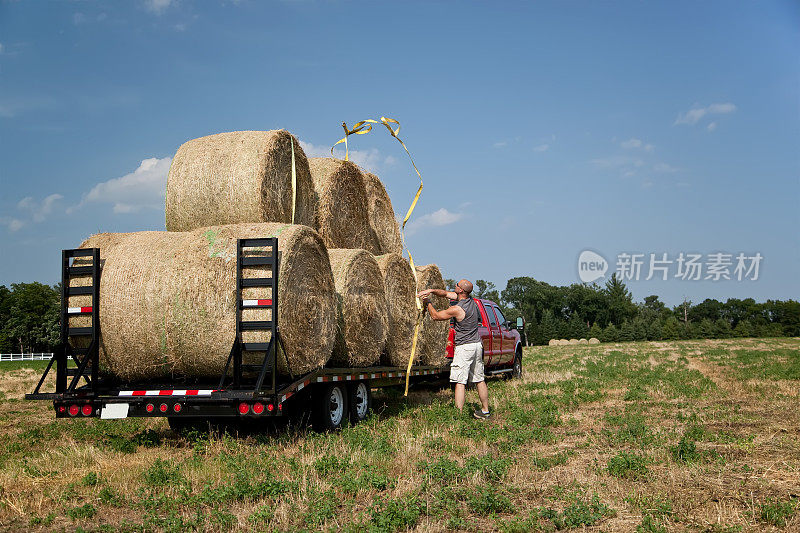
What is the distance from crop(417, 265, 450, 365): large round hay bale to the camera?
13.4 meters

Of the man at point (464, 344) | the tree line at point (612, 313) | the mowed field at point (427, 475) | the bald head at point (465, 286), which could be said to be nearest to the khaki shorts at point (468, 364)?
the man at point (464, 344)

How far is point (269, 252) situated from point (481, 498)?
3784 mm

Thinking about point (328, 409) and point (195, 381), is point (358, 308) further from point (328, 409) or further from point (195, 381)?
point (195, 381)

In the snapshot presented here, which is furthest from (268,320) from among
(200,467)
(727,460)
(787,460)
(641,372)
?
(641,372)

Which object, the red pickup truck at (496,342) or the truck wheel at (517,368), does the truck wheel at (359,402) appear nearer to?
the red pickup truck at (496,342)

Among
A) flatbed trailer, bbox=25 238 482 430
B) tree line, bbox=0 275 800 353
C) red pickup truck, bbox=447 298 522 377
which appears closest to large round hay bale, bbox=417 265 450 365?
red pickup truck, bbox=447 298 522 377

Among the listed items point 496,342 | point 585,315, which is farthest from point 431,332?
point 585,315

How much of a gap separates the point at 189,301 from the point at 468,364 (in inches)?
194

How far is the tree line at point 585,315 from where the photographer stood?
78188 millimetres

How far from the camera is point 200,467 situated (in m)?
6.92

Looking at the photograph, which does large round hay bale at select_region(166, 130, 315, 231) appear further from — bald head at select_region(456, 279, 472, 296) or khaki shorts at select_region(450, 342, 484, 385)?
khaki shorts at select_region(450, 342, 484, 385)

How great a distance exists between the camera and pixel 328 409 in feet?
30.3

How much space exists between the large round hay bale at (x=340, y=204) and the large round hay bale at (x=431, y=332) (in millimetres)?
1358

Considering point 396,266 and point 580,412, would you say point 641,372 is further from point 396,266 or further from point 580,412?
point 396,266
